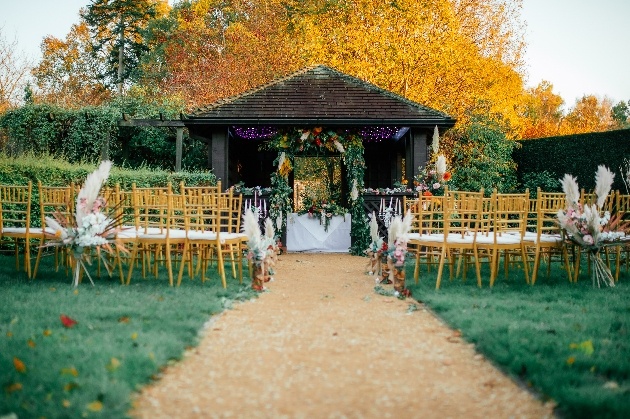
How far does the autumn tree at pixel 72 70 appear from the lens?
32.5 metres

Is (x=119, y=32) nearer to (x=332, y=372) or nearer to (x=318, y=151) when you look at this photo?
(x=318, y=151)

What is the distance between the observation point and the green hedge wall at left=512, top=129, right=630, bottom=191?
52.3 feet

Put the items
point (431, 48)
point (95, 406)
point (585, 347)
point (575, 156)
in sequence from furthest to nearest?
point (431, 48)
point (575, 156)
point (585, 347)
point (95, 406)

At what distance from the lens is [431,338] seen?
520 centimetres

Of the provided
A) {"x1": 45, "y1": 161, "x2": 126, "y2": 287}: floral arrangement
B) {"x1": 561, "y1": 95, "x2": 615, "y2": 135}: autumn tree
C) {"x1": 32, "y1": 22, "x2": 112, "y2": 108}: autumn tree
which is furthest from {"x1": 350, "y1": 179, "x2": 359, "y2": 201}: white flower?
{"x1": 561, "y1": 95, "x2": 615, "y2": 135}: autumn tree

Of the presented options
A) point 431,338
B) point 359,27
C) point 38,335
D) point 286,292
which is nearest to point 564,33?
point 359,27

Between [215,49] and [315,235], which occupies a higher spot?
[215,49]

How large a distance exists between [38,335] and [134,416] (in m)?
1.81

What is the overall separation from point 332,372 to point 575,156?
51.3 ft

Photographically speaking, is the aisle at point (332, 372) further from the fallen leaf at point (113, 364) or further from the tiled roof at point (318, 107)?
the tiled roof at point (318, 107)

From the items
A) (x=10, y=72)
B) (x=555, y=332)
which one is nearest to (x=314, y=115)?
(x=555, y=332)

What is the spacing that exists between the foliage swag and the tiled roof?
0.48m

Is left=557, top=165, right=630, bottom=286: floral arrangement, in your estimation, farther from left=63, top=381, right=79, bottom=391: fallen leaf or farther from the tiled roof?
left=63, top=381, right=79, bottom=391: fallen leaf

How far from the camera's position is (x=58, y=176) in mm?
11914
